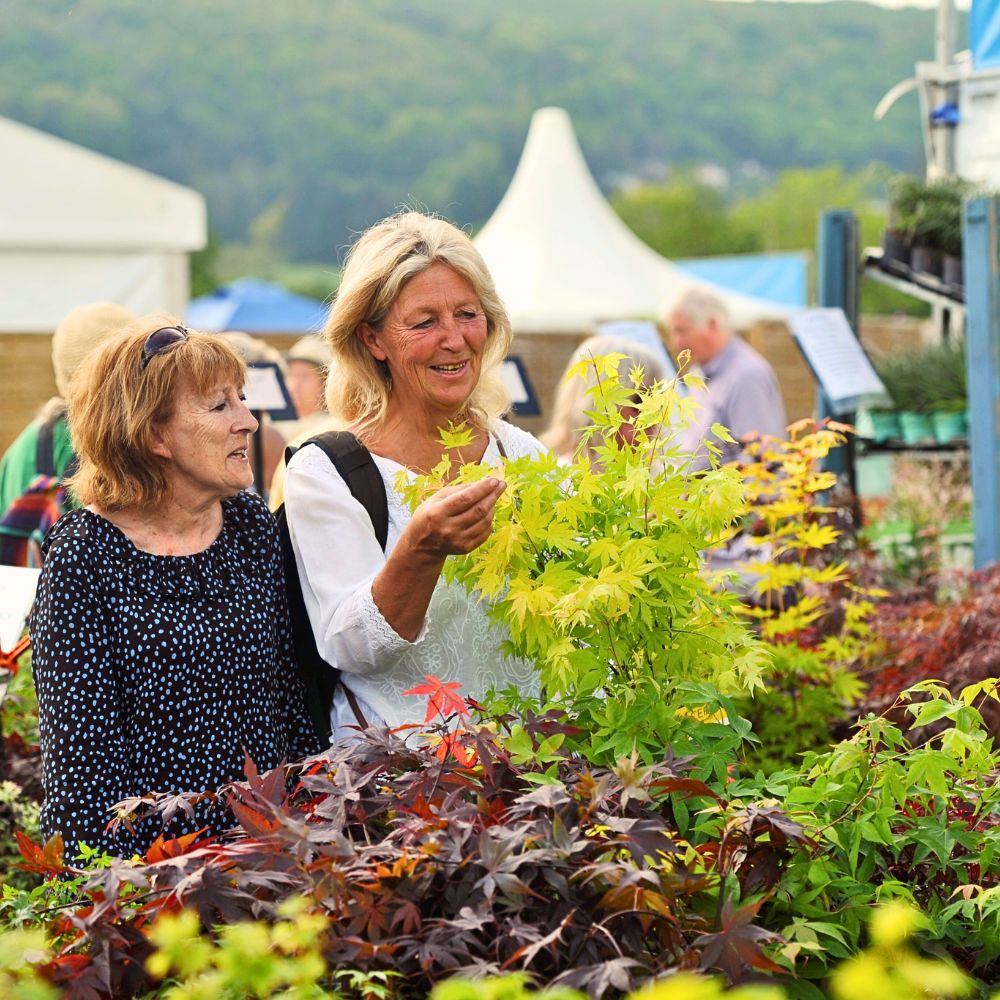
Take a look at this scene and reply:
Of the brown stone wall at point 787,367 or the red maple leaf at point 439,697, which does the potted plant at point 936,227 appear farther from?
the brown stone wall at point 787,367

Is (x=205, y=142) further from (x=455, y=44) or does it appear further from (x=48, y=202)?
(x=48, y=202)

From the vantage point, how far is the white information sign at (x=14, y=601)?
300 centimetres

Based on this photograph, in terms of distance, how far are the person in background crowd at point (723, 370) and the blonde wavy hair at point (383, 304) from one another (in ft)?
11.1

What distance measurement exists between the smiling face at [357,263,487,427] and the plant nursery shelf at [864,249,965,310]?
496cm

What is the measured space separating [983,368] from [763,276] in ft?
73.3

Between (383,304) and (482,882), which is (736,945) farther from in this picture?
(383,304)

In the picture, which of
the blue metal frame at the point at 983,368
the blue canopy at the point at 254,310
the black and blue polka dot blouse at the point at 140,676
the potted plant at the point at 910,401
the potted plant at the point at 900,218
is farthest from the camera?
the blue canopy at the point at 254,310

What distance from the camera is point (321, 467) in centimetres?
254

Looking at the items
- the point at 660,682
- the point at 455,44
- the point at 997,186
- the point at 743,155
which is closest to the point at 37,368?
the point at 997,186

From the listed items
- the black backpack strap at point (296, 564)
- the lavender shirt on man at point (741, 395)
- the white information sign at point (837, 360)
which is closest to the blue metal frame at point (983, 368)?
the white information sign at point (837, 360)

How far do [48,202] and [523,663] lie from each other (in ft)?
28.1

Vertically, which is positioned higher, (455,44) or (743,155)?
(455,44)

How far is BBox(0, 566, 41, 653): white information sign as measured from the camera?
3.00 meters

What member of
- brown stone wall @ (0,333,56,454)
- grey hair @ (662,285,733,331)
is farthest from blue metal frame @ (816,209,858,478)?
brown stone wall @ (0,333,56,454)
